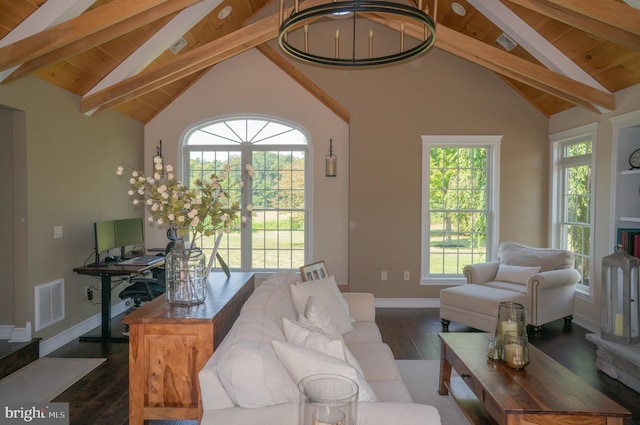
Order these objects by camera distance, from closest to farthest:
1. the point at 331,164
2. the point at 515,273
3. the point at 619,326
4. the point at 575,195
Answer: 1. the point at 619,326
2. the point at 515,273
3. the point at 575,195
4. the point at 331,164

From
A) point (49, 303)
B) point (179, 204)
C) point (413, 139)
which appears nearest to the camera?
point (179, 204)

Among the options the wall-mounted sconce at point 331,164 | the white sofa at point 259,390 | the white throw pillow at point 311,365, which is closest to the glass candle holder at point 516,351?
the white sofa at point 259,390

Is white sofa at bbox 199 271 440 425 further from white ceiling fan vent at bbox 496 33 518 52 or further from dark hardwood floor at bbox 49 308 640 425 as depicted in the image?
white ceiling fan vent at bbox 496 33 518 52

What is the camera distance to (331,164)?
5.83 meters

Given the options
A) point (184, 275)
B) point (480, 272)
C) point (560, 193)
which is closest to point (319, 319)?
point (184, 275)

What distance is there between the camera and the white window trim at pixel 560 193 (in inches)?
187

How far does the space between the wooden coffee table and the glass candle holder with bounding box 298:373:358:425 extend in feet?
4.42

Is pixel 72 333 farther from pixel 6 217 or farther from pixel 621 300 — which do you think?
pixel 621 300

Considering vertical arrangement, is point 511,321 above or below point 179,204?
below

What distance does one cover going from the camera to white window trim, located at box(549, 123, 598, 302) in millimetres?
4750

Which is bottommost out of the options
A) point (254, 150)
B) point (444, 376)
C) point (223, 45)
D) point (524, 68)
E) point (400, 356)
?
point (400, 356)

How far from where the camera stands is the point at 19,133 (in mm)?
3801

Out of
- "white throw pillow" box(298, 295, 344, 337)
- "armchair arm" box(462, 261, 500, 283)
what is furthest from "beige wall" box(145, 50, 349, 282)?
"white throw pillow" box(298, 295, 344, 337)

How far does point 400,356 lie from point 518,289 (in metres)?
1.69
